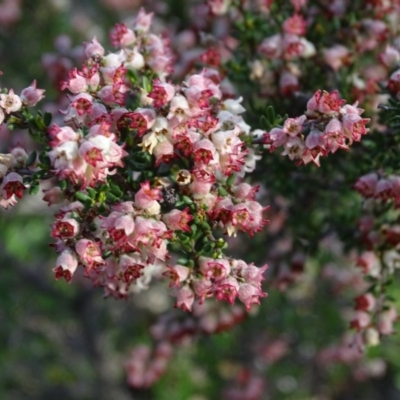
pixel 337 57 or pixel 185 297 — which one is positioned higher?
pixel 337 57

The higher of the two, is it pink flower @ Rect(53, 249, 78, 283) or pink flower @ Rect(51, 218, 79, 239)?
pink flower @ Rect(51, 218, 79, 239)

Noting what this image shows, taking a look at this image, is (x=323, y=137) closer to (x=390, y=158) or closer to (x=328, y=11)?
(x=390, y=158)

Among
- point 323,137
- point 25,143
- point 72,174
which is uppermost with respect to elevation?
point 25,143

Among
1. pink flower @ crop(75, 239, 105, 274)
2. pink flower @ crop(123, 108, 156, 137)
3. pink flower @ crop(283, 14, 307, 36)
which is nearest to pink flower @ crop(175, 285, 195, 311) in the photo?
pink flower @ crop(75, 239, 105, 274)

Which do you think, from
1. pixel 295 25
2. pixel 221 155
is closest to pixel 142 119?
pixel 221 155

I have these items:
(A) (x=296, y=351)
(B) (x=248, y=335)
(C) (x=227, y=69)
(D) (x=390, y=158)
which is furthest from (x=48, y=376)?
(D) (x=390, y=158)

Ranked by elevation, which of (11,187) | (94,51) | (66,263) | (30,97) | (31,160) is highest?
(94,51)

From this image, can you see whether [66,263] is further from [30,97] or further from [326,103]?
[326,103]

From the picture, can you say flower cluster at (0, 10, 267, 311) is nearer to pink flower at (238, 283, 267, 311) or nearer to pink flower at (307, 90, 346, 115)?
pink flower at (238, 283, 267, 311)
